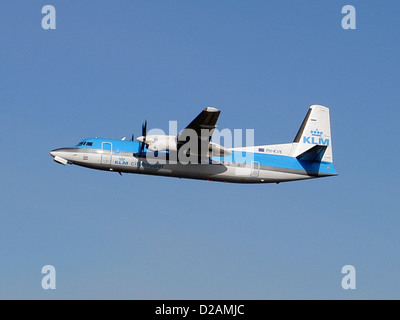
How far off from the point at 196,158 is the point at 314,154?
7.10 metres

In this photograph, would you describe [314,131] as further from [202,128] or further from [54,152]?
[54,152]

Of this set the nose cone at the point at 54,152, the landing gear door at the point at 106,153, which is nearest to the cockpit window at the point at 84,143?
the landing gear door at the point at 106,153

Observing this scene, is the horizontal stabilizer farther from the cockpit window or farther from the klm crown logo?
the cockpit window

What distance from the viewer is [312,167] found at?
40.9 meters

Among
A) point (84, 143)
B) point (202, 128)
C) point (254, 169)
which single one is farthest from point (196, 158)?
point (84, 143)

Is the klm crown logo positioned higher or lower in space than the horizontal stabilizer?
higher

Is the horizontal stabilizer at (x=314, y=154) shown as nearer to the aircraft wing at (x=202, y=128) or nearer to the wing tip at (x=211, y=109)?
the aircraft wing at (x=202, y=128)

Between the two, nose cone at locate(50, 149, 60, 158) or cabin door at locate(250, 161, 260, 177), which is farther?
cabin door at locate(250, 161, 260, 177)

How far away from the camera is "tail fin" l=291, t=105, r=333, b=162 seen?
42625 mm

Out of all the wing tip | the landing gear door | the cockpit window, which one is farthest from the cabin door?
the cockpit window

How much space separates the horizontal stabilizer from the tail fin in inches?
57.3

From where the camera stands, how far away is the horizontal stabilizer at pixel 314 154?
40.0 meters

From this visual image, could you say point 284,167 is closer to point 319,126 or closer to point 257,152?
point 257,152
